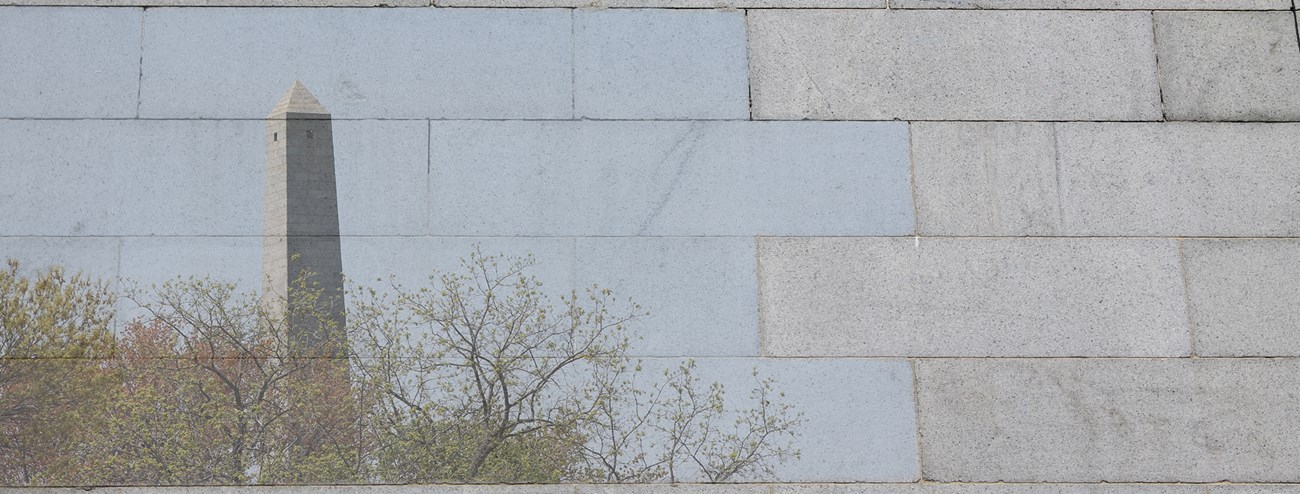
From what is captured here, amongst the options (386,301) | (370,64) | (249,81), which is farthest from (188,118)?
(386,301)

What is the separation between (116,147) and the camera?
8117mm

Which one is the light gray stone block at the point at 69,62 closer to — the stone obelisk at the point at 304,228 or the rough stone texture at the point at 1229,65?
the stone obelisk at the point at 304,228

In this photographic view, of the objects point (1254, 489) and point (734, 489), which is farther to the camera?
point (1254, 489)

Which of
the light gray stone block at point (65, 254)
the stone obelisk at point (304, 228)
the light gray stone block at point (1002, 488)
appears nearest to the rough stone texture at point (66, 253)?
the light gray stone block at point (65, 254)

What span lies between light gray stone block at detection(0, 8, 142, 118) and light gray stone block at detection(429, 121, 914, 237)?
2.30 m

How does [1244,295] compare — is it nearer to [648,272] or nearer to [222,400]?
[648,272]

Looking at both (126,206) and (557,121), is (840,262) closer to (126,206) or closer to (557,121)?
(557,121)

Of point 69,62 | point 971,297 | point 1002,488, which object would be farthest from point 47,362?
point 1002,488

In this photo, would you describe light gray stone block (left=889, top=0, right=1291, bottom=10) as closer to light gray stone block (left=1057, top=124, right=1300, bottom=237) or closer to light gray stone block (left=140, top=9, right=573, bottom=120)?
light gray stone block (left=1057, top=124, right=1300, bottom=237)

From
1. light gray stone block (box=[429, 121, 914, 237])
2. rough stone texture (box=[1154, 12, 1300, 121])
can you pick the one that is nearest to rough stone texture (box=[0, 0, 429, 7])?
light gray stone block (box=[429, 121, 914, 237])

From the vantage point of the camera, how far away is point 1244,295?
26.7 ft

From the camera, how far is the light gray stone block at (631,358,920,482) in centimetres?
777

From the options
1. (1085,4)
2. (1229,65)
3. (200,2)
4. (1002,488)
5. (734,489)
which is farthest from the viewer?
(1085,4)

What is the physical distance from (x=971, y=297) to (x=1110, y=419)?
1.23 meters
